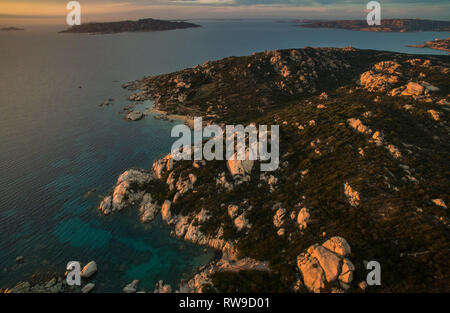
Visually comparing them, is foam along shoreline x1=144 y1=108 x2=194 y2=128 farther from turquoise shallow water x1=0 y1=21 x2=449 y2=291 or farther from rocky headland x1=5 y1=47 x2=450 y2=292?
rocky headland x1=5 y1=47 x2=450 y2=292

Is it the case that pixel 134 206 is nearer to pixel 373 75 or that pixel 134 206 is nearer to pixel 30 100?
pixel 373 75

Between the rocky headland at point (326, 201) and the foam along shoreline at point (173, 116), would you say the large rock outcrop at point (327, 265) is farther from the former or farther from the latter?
the foam along shoreline at point (173, 116)

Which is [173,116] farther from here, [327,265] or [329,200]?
[327,265]

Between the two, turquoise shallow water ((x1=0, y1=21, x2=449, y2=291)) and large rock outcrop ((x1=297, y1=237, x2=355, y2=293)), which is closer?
large rock outcrop ((x1=297, y1=237, x2=355, y2=293))

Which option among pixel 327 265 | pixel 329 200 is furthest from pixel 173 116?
pixel 327 265

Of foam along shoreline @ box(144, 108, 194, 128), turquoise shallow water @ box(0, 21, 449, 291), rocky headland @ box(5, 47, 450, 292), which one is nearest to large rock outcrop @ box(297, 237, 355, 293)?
rocky headland @ box(5, 47, 450, 292)

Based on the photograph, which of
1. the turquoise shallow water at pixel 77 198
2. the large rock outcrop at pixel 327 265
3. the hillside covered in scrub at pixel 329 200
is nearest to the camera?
the large rock outcrop at pixel 327 265

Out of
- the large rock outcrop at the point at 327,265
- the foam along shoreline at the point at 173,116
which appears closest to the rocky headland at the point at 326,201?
the large rock outcrop at the point at 327,265
